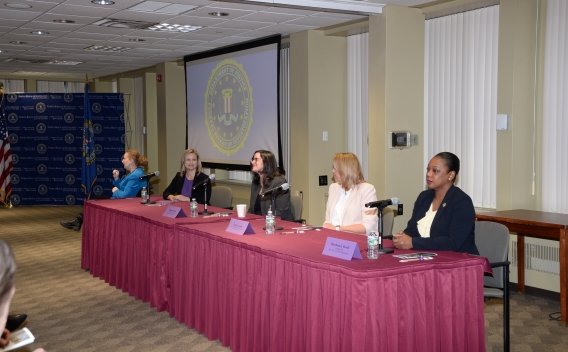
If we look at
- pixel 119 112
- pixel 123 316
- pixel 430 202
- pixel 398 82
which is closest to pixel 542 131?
pixel 398 82

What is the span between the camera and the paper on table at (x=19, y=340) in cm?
141

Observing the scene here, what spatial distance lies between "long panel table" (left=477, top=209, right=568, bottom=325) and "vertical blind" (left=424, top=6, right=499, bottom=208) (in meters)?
0.79

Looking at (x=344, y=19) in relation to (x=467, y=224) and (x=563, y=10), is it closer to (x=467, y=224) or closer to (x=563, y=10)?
(x=563, y=10)

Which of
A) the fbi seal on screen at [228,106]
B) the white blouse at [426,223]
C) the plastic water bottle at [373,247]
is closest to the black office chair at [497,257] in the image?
the white blouse at [426,223]

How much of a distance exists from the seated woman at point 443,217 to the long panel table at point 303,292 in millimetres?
214

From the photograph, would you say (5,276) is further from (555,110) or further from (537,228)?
(555,110)

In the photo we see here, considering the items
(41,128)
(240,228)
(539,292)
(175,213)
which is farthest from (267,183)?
(41,128)

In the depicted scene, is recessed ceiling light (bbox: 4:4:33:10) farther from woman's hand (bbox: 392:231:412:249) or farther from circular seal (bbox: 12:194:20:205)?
circular seal (bbox: 12:194:20:205)

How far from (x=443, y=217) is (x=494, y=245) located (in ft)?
1.26

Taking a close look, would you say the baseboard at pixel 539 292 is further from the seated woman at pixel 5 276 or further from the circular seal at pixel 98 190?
the circular seal at pixel 98 190

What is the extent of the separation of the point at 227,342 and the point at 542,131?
3.37m

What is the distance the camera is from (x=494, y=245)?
3707 millimetres

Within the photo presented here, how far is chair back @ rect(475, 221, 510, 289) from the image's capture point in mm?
3648

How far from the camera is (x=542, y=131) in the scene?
5.39m
